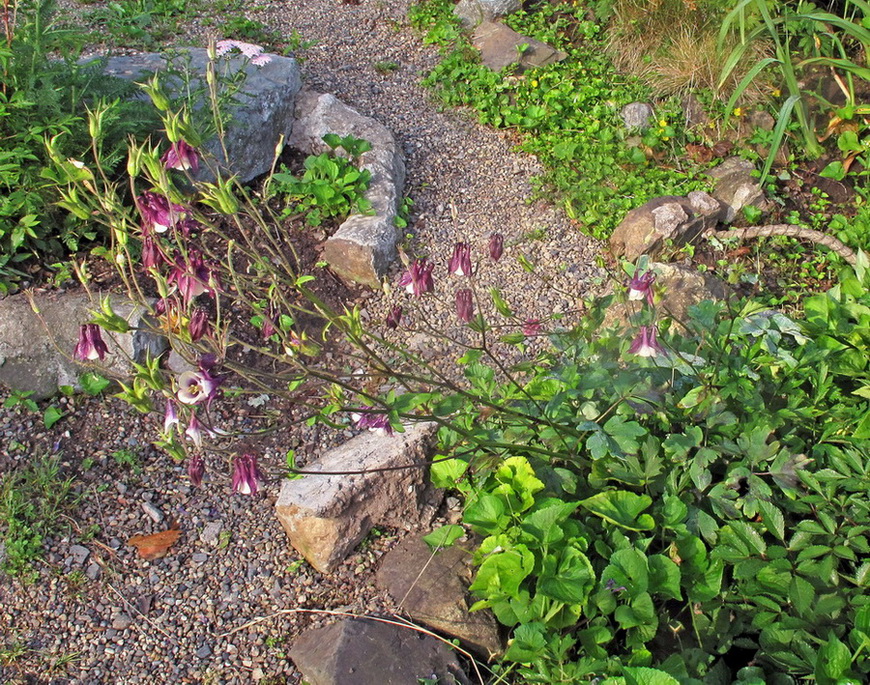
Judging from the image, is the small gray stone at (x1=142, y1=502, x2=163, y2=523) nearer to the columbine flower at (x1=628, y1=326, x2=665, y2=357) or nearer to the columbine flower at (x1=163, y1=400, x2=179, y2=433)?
the columbine flower at (x1=163, y1=400, x2=179, y2=433)

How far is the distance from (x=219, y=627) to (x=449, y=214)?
8.21 feet

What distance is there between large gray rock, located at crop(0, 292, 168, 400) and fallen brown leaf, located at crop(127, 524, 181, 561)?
0.67m

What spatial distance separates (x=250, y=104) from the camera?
13.6ft

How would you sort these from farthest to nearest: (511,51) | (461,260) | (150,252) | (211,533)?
(511,51)
(211,533)
(461,260)
(150,252)

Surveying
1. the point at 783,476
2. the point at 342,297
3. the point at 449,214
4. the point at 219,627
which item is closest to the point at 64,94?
the point at 342,297

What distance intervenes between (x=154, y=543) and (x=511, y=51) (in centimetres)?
399

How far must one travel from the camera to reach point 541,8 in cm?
581

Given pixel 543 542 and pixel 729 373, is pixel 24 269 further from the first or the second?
Result: pixel 729 373

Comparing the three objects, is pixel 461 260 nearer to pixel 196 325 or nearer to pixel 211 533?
pixel 196 325

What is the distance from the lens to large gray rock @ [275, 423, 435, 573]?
8.41 feet

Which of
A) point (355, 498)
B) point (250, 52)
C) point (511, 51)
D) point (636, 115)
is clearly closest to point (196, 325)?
point (355, 498)

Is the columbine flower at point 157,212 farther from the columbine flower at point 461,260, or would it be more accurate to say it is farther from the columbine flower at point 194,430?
the columbine flower at point 461,260

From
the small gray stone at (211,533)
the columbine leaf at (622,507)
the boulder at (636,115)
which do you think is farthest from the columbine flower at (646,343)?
the boulder at (636,115)

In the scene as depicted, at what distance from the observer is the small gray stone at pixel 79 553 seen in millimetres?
2617
